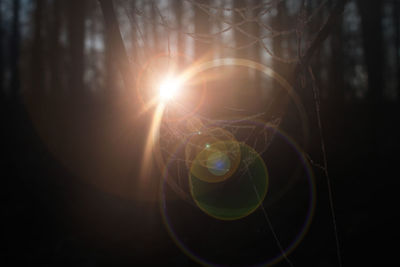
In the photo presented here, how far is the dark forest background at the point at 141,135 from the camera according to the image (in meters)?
2.44

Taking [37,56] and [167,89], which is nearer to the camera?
[167,89]

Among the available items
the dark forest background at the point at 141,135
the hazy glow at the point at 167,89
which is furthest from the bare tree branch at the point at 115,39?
the hazy glow at the point at 167,89

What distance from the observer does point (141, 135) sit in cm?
185

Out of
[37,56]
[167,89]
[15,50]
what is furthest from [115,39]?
[15,50]

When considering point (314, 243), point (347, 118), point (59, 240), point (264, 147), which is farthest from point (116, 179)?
point (347, 118)

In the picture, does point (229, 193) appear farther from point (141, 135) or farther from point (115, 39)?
point (115, 39)

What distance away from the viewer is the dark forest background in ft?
8.01

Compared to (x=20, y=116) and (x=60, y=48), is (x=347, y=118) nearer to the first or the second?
(x=20, y=116)

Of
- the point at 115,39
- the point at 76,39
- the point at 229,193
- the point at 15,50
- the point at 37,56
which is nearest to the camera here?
the point at 115,39

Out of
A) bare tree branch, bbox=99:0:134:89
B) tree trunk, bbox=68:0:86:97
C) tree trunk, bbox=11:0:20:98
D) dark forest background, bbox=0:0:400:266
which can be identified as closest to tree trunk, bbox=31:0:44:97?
dark forest background, bbox=0:0:400:266

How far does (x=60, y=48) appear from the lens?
1280 centimetres

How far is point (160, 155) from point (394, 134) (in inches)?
514

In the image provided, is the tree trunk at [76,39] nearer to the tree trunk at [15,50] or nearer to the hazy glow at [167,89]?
the tree trunk at [15,50]

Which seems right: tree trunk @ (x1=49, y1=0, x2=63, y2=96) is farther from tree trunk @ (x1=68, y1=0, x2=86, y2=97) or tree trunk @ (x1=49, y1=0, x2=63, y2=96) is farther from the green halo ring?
the green halo ring
